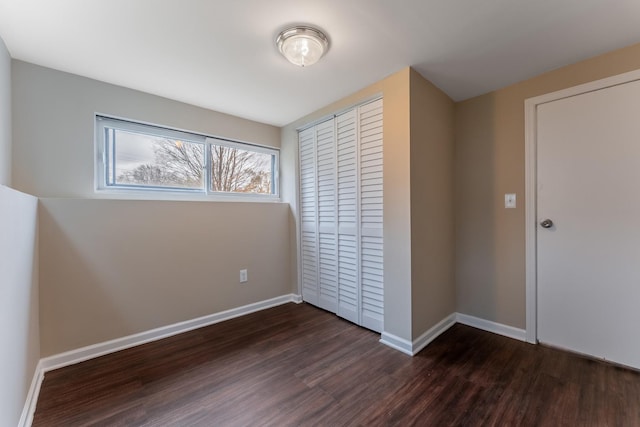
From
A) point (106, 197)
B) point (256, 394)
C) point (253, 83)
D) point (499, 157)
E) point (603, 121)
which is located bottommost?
point (256, 394)

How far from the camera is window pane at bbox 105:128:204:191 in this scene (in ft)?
7.27

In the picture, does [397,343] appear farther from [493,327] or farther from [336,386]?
[493,327]

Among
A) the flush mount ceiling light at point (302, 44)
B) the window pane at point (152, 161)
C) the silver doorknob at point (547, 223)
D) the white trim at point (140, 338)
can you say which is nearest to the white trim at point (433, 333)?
the silver doorknob at point (547, 223)

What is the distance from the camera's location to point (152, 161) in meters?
2.41

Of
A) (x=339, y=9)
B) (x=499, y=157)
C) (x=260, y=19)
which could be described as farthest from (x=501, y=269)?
(x=260, y=19)

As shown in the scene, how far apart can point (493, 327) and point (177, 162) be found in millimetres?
3255

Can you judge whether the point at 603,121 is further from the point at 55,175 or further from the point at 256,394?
the point at 55,175

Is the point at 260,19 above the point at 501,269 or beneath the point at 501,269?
above

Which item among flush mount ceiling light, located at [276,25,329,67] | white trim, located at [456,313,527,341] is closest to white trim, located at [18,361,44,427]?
flush mount ceiling light, located at [276,25,329,67]

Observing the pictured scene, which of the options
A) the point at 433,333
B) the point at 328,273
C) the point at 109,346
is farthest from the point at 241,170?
the point at 433,333

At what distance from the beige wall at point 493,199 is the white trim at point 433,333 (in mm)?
173

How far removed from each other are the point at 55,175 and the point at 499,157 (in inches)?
138

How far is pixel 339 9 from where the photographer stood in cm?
139

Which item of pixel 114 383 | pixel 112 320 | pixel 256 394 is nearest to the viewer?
pixel 256 394
